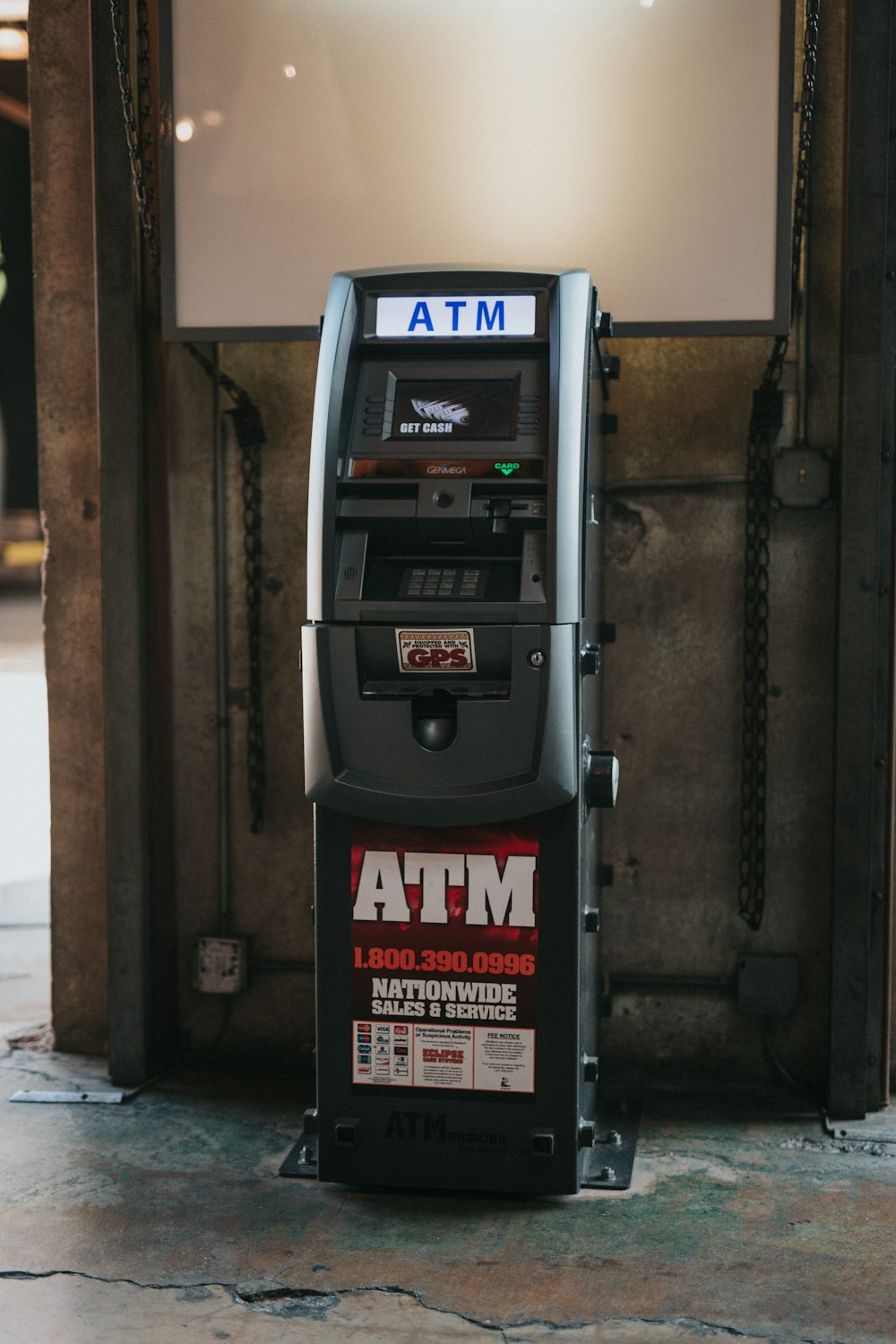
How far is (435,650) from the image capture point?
2.42 m

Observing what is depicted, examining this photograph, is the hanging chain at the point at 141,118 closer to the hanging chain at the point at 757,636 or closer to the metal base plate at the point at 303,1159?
the hanging chain at the point at 757,636

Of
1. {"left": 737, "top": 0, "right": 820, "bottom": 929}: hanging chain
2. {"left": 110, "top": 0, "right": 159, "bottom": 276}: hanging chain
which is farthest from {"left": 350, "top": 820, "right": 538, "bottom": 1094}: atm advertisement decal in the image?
{"left": 110, "top": 0, "right": 159, "bottom": 276}: hanging chain

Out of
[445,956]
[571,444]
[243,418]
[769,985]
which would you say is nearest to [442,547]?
[571,444]

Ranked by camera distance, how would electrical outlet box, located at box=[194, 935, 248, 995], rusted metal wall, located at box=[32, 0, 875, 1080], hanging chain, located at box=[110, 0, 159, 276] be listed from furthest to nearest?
electrical outlet box, located at box=[194, 935, 248, 995] < rusted metal wall, located at box=[32, 0, 875, 1080] < hanging chain, located at box=[110, 0, 159, 276]

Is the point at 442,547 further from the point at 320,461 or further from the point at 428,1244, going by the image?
the point at 428,1244

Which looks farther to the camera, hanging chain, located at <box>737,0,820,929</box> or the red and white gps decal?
hanging chain, located at <box>737,0,820,929</box>

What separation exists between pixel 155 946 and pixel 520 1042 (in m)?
1.13

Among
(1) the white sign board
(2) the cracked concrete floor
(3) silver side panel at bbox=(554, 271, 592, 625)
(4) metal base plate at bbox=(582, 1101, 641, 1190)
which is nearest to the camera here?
(2) the cracked concrete floor

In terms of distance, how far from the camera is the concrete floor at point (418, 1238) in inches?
83.9

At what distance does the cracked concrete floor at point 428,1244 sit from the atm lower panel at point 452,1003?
0.37ft

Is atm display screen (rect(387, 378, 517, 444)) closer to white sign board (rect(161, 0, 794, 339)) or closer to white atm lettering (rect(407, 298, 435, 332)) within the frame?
white atm lettering (rect(407, 298, 435, 332))

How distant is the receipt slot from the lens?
241 centimetres

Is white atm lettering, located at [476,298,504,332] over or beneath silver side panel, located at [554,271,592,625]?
over

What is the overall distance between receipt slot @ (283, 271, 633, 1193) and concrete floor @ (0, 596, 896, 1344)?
0.53 feet
